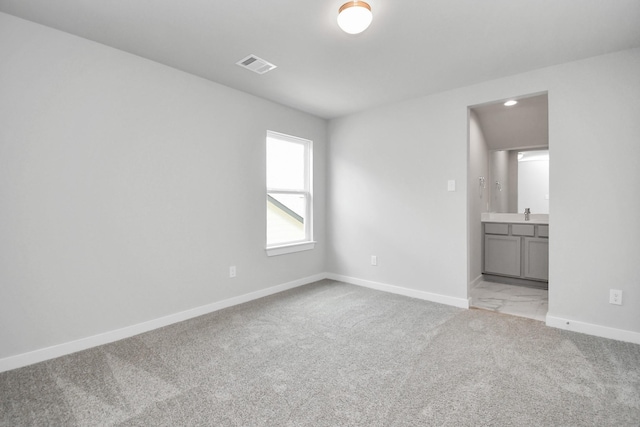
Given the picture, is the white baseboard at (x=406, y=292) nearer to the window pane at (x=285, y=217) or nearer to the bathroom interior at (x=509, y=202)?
Answer: the bathroom interior at (x=509, y=202)

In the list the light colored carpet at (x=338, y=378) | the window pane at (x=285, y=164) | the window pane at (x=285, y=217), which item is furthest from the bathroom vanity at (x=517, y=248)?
the window pane at (x=285, y=164)

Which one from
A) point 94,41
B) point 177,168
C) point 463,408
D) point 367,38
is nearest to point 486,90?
point 367,38

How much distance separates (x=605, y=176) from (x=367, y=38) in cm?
222

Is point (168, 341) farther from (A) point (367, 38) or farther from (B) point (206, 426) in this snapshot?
(A) point (367, 38)

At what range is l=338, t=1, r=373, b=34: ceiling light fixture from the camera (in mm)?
1788

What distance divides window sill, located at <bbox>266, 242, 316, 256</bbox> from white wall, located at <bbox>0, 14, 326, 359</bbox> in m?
0.32

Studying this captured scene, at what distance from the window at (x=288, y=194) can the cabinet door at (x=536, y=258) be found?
9.50 feet

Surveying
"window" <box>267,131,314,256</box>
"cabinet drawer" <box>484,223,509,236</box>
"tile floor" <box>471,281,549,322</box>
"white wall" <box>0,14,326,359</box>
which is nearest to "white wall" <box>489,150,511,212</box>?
"cabinet drawer" <box>484,223,509,236</box>

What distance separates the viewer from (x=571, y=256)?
269 cm

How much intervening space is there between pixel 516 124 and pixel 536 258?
1.78 meters

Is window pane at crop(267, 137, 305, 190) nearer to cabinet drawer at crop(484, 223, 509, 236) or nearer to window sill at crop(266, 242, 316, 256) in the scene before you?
→ window sill at crop(266, 242, 316, 256)

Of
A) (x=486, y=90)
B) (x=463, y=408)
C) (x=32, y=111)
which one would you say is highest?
(x=486, y=90)

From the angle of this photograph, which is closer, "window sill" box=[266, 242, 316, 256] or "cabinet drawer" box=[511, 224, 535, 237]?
"window sill" box=[266, 242, 316, 256]

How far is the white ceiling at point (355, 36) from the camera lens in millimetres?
1938
